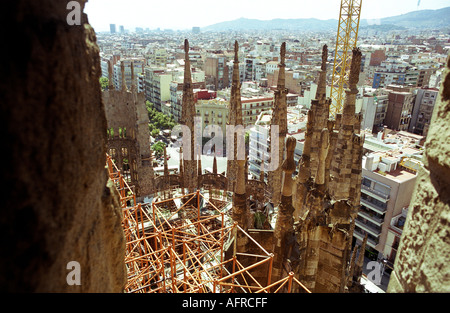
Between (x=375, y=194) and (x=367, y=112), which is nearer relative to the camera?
(x=375, y=194)

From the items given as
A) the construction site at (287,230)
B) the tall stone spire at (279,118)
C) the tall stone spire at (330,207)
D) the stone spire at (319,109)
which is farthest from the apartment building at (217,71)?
the tall stone spire at (330,207)

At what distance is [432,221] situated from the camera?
82.9 inches

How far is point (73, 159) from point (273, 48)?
149 metres

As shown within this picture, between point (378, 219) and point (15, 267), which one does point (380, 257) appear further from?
point (15, 267)

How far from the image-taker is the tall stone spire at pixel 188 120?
717 inches

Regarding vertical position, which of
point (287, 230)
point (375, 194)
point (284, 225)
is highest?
point (284, 225)

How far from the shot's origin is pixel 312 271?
30.8ft

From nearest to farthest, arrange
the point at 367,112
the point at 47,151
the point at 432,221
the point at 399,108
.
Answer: the point at 47,151 → the point at 432,221 → the point at 367,112 → the point at 399,108

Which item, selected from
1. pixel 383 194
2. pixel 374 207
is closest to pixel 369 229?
pixel 374 207

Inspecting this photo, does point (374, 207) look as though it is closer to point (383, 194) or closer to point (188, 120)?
point (383, 194)

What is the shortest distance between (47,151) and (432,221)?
239cm

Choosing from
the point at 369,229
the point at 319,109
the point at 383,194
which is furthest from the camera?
the point at 369,229

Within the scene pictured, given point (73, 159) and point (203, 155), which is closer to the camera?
point (73, 159)
